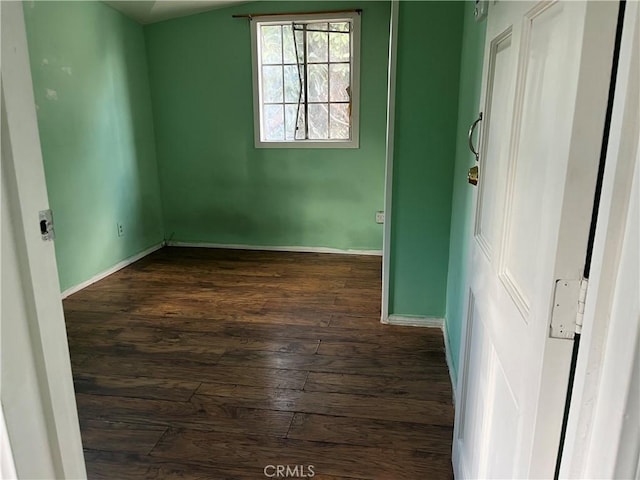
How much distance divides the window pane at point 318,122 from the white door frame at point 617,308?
A: 3773mm

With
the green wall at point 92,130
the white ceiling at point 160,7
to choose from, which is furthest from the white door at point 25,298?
the white ceiling at point 160,7

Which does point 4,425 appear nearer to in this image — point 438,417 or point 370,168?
point 438,417

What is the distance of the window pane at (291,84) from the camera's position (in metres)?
4.12

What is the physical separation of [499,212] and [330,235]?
337cm

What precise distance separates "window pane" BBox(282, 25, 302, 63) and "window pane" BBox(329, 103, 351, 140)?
0.57m

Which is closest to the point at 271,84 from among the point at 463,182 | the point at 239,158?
the point at 239,158

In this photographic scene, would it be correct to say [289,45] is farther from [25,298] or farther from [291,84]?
[25,298]

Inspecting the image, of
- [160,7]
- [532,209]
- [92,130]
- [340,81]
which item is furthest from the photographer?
[340,81]

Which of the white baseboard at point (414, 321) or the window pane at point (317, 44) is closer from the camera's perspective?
the white baseboard at point (414, 321)

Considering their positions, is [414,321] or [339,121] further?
[339,121]

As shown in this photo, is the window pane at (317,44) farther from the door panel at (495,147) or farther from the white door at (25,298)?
the white door at (25,298)

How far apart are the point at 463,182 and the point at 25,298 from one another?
1.84 m

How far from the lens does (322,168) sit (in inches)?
167

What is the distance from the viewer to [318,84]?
4.11 m
